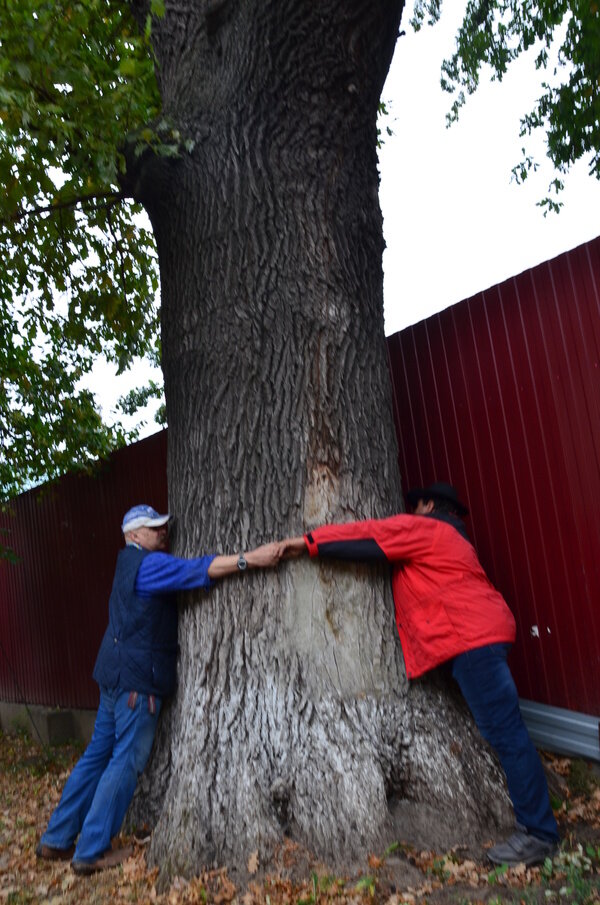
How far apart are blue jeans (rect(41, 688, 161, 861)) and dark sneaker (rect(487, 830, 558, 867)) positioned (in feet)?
6.36

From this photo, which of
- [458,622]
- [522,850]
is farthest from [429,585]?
[522,850]

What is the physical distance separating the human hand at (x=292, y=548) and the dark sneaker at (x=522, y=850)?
1628 mm

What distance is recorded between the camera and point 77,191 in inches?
232

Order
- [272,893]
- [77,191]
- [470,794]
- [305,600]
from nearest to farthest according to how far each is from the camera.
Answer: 1. [272,893]
2. [470,794]
3. [305,600]
4. [77,191]

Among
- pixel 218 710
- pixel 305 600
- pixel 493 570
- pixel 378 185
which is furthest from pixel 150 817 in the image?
pixel 378 185

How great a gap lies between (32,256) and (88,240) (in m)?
0.56

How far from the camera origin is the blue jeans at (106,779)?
13.9 ft

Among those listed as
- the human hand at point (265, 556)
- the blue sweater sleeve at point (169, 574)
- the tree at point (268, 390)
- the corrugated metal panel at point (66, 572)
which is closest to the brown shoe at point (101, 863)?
the tree at point (268, 390)

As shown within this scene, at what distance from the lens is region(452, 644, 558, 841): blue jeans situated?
360 cm

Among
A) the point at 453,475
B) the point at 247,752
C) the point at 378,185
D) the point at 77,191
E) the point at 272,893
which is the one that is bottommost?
the point at 272,893

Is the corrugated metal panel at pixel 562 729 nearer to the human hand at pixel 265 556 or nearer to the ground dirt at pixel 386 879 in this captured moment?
the ground dirt at pixel 386 879

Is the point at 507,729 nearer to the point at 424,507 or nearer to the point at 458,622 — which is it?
the point at 458,622

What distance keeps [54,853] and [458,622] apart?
2681 mm

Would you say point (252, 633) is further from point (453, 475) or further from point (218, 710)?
point (453, 475)
